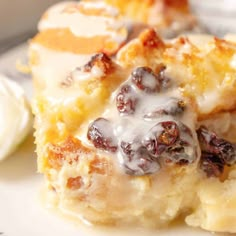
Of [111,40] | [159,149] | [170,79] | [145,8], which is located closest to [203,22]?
[145,8]

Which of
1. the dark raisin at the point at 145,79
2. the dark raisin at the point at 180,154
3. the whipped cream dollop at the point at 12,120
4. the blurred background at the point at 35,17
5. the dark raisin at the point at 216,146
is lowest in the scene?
the blurred background at the point at 35,17

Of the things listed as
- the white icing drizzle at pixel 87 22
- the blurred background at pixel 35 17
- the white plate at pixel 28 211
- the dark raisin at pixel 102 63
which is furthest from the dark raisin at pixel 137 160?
the blurred background at pixel 35 17

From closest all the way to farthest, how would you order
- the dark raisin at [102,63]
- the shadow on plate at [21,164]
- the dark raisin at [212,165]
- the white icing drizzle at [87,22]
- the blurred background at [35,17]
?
the dark raisin at [212,165], the dark raisin at [102,63], the shadow on plate at [21,164], the white icing drizzle at [87,22], the blurred background at [35,17]

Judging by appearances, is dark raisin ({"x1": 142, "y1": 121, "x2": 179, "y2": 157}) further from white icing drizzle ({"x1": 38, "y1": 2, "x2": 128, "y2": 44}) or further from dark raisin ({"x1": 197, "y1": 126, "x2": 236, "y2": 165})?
white icing drizzle ({"x1": 38, "y1": 2, "x2": 128, "y2": 44})

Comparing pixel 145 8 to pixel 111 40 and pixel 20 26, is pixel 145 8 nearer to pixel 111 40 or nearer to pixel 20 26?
pixel 111 40

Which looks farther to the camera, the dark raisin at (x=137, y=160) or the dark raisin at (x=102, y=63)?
the dark raisin at (x=102, y=63)

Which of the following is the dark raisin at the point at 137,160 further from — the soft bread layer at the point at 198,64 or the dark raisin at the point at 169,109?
the soft bread layer at the point at 198,64

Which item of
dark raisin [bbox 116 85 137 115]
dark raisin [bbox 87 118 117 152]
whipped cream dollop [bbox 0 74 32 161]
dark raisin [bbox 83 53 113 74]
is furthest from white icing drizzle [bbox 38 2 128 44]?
dark raisin [bbox 87 118 117 152]
